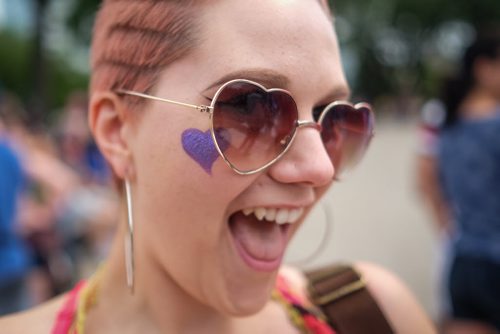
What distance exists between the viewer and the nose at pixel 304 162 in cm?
113

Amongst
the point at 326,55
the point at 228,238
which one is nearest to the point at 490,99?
the point at 326,55

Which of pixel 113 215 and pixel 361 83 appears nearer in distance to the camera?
pixel 113 215

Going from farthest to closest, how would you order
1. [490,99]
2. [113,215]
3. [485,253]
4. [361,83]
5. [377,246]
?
[361,83] < [377,246] < [113,215] < [490,99] < [485,253]

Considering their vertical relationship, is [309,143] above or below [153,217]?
above

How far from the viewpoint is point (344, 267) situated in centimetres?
158

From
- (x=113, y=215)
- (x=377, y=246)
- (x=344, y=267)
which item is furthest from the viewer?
(x=377, y=246)

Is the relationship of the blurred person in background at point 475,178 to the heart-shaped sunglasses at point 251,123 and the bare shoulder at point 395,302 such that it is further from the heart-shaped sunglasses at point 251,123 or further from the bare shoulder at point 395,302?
the heart-shaped sunglasses at point 251,123

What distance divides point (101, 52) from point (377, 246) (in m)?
4.59

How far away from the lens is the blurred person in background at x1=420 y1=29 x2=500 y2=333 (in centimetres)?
277

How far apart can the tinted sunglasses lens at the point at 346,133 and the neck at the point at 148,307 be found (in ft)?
1.63

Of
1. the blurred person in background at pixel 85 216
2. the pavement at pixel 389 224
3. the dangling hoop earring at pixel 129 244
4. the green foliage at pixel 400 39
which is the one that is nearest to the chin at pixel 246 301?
the dangling hoop earring at pixel 129 244

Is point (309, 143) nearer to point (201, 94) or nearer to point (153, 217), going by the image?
point (201, 94)

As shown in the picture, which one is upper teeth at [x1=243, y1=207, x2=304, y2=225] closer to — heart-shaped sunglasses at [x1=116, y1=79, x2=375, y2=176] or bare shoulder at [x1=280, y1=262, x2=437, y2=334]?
heart-shaped sunglasses at [x1=116, y1=79, x2=375, y2=176]

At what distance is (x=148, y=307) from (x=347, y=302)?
539 millimetres
